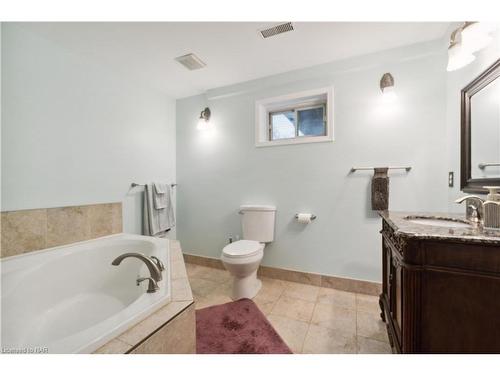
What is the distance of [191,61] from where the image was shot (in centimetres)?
200

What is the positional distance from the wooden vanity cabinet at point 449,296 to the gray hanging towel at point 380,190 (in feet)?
3.58

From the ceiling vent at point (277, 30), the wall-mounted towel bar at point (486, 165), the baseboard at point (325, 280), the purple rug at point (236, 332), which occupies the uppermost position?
the ceiling vent at point (277, 30)

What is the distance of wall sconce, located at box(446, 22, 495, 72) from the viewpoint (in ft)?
3.47

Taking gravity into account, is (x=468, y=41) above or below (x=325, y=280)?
above

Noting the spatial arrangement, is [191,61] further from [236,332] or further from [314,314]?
[314,314]

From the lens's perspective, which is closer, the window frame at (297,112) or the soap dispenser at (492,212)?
the soap dispenser at (492,212)

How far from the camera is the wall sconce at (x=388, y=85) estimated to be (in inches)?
69.7

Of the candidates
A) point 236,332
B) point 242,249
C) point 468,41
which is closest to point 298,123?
point 468,41

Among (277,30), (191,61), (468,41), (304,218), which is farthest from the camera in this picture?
(304,218)

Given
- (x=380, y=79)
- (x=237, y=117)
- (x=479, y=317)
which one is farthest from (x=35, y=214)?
(x=380, y=79)

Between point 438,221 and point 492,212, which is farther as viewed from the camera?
point 438,221

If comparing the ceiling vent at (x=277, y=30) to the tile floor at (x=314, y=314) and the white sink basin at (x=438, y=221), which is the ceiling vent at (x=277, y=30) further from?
the tile floor at (x=314, y=314)

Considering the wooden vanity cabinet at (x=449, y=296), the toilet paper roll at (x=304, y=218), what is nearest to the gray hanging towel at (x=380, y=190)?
the toilet paper roll at (x=304, y=218)

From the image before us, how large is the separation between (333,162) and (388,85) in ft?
2.53
